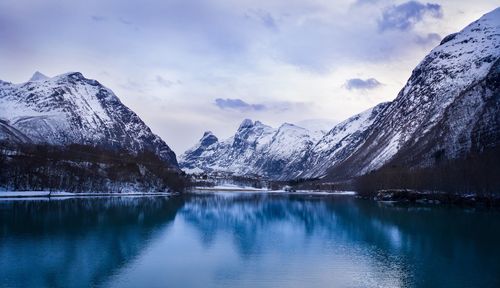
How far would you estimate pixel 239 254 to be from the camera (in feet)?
143

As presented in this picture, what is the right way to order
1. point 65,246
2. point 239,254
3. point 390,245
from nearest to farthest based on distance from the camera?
1. point 239,254
2. point 65,246
3. point 390,245

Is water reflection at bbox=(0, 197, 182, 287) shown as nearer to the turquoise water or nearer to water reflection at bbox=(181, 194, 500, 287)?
the turquoise water

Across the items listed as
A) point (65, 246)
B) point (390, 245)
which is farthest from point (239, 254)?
point (390, 245)

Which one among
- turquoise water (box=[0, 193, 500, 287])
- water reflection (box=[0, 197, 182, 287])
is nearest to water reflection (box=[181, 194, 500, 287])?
turquoise water (box=[0, 193, 500, 287])

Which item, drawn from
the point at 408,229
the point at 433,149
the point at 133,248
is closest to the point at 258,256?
the point at 133,248

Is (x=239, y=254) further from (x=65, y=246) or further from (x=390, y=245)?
(x=390, y=245)

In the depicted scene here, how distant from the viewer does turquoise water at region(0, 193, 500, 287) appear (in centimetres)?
3212

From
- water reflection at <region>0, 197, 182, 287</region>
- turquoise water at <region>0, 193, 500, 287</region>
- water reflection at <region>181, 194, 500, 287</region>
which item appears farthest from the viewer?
water reflection at <region>181, 194, 500, 287</region>

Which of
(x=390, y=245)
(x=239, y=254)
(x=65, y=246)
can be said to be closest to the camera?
(x=239, y=254)

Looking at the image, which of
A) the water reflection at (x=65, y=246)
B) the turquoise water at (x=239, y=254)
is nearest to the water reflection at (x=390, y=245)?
the turquoise water at (x=239, y=254)

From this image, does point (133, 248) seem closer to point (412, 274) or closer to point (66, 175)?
point (412, 274)

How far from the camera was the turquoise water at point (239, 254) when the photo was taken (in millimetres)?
32125

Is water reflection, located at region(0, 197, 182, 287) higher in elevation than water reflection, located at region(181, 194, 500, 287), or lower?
higher

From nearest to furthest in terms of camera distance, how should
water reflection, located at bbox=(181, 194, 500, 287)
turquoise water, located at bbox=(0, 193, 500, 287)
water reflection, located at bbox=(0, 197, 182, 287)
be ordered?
water reflection, located at bbox=(0, 197, 182, 287)
turquoise water, located at bbox=(0, 193, 500, 287)
water reflection, located at bbox=(181, 194, 500, 287)
